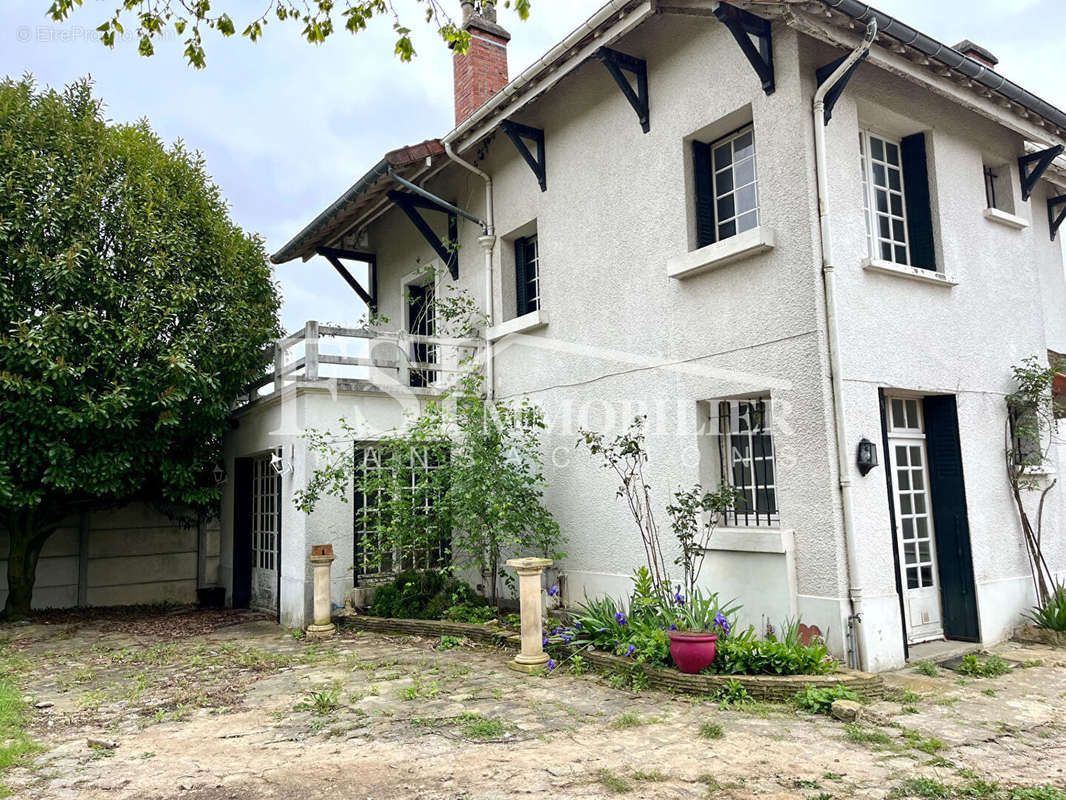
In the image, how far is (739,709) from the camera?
5691 millimetres

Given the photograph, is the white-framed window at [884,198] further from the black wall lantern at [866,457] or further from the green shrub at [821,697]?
the green shrub at [821,697]

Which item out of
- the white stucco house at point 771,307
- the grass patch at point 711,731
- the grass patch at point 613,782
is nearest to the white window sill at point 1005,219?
the white stucco house at point 771,307

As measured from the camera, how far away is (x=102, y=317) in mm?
9820

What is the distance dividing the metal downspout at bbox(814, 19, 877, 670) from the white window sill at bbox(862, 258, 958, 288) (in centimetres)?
55

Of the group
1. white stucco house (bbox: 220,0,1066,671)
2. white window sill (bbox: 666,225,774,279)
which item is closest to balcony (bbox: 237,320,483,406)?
white stucco house (bbox: 220,0,1066,671)

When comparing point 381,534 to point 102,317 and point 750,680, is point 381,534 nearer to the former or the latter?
point 102,317

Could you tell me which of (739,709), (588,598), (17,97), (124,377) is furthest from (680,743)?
(17,97)

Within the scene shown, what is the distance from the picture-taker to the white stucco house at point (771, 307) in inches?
270

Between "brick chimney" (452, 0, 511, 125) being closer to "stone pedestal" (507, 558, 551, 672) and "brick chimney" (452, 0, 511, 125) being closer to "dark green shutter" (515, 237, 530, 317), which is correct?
"dark green shutter" (515, 237, 530, 317)

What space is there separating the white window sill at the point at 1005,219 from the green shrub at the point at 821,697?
5.73 meters

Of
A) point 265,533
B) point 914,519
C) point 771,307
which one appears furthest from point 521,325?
point 265,533

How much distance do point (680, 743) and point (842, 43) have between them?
588 centimetres

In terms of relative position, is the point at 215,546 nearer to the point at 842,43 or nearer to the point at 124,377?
the point at 124,377

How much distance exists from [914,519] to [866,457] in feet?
5.51
